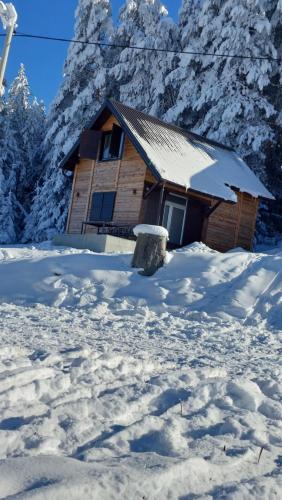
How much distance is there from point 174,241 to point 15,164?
19707 mm

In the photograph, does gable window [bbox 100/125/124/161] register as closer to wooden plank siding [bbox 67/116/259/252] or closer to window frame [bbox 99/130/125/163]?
window frame [bbox 99/130/125/163]

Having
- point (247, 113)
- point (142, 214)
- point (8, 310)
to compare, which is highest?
point (247, 113)

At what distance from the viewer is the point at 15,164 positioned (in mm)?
36438

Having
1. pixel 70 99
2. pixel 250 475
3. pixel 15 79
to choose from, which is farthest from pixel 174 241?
pixel 15 79

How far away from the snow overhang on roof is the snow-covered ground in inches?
399

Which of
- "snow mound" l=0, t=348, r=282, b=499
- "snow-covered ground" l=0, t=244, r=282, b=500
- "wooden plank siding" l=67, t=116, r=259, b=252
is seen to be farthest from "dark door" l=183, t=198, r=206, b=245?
"snow mound" l=0, t=348, r=282, b=499

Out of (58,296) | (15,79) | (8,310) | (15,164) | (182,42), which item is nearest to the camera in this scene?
(8,310)

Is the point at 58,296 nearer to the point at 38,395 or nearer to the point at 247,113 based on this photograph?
the point at 38,395

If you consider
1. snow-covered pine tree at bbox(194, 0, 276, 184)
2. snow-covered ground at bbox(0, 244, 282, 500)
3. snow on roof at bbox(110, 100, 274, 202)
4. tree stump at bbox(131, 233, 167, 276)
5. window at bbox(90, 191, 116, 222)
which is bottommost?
snow-covered ground at bbox(0, 244, 282, 500)

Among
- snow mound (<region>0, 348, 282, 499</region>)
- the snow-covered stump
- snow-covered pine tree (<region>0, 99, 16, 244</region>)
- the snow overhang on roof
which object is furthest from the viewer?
snow-covered pine tree (<region>0, 99, 16, 244</region>)

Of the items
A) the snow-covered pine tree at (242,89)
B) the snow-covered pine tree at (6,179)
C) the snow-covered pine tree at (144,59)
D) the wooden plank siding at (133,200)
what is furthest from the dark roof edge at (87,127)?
the snow-covered pine tree at (6,179)

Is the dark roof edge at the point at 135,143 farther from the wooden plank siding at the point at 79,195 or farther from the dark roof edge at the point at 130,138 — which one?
the wooden plank siding at the point at 79,195

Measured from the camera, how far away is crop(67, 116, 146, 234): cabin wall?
66.6 feet

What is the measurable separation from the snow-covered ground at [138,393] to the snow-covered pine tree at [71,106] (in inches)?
942
